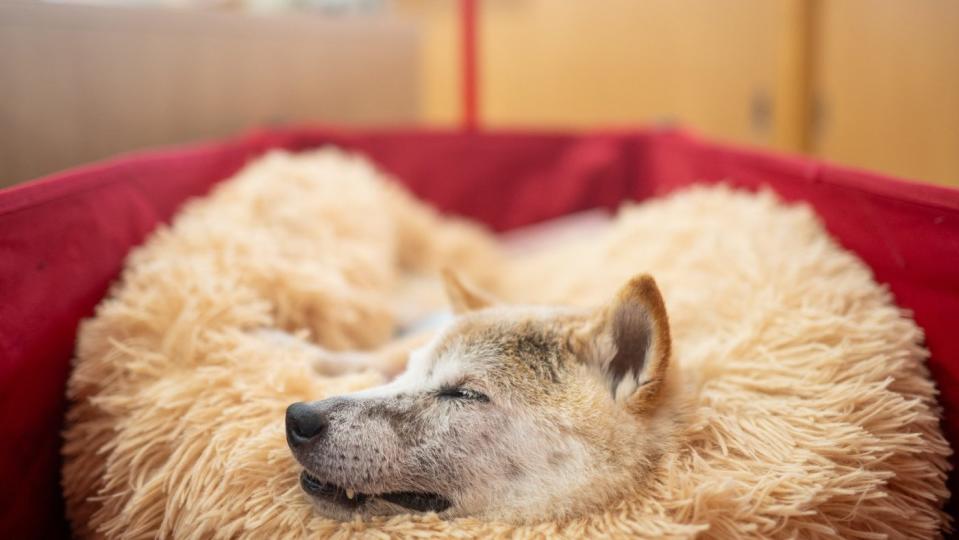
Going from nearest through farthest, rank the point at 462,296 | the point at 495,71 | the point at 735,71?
the point at 462,296, the point at 735,71, the point at 495,71

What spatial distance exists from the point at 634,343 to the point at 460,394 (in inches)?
10.5

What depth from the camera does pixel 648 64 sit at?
11.6 feet

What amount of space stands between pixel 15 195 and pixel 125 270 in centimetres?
33

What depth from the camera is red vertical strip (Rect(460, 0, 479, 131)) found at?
3.28 meters

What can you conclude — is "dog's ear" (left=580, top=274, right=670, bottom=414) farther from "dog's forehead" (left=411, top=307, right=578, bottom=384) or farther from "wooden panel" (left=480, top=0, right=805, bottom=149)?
"wooden panel" (left=480, top=0, right=805, bottom=149)

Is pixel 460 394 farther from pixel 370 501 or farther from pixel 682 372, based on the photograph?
pixel 682 372

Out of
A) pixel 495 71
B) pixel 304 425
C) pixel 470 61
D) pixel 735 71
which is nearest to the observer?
pixel 304 425

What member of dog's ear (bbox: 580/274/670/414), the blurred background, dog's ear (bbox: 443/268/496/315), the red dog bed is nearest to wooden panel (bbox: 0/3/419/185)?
the blurred background

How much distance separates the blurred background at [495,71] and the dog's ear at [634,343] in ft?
4.45

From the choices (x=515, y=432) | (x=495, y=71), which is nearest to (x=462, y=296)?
(x=515, y=432)

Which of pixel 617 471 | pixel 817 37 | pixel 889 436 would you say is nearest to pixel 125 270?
pixel 617 471

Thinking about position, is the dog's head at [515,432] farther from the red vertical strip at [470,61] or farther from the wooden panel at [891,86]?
the red vertical strip at [470,61]

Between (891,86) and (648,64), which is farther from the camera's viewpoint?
(648,64)

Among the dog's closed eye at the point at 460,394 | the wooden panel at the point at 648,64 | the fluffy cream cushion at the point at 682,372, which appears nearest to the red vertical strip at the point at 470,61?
the wooden panel at the point at 648,64
